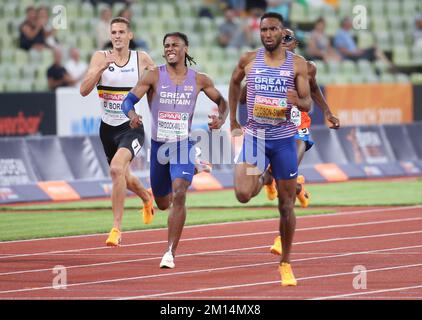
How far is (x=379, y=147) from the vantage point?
1120 inches

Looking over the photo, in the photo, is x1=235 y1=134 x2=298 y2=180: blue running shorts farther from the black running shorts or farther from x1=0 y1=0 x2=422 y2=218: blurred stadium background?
x1=0 y1=0 x2=422 y2=218: blurred stadium background

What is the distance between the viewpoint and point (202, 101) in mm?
25594

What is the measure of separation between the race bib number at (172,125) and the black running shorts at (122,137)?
6.23 feet

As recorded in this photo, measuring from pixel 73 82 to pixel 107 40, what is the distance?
1519 millimetres

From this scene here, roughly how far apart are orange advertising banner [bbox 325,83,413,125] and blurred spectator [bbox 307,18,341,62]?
2198mm

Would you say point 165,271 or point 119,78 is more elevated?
A: point 119,78

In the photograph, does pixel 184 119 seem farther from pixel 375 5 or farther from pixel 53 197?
pixel 375 5

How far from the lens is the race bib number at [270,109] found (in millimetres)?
12422

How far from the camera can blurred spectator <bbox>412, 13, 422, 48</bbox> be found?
34.6 m

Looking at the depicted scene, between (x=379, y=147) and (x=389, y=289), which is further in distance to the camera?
(x=379, y=147)

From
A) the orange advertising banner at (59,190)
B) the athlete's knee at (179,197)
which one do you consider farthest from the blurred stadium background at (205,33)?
the athlete's knee at (179,197)
